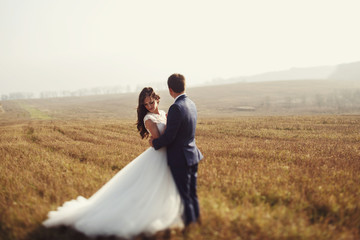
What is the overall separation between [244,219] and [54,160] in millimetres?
7089

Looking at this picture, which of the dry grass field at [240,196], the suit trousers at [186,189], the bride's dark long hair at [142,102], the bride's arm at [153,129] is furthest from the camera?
the bride's dark long hair at [142,102]

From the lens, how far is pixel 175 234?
331 cm

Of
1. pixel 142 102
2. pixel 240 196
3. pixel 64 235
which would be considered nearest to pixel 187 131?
pixel 142 102

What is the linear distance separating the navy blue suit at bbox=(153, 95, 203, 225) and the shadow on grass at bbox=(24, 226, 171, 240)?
48 cm

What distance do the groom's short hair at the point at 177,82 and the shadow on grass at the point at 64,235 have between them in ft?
7.53

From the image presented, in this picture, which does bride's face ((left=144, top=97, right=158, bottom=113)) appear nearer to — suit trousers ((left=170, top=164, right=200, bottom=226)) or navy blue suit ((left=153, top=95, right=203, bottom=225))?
navy blue suit ((left=153, top=95, right=203, bottom=225))

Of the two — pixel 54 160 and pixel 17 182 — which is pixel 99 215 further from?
pixel 54 160

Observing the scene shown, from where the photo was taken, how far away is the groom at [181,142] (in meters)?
3.65

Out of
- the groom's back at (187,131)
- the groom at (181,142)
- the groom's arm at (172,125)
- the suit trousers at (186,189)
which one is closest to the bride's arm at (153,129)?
the groom at (181,142)

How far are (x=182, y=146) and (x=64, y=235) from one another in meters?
2.33

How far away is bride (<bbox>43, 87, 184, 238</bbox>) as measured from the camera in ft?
11.1

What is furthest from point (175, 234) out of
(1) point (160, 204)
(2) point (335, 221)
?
(2) point (335, 221)

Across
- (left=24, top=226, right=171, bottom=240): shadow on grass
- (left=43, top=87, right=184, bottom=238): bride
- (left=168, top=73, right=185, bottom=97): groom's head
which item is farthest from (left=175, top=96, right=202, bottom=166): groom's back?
(left=24, top=226, right=171, bottom=240): shadow on grass

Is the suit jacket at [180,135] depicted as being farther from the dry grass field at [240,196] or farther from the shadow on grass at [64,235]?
the shadow on grass at [64,235]
